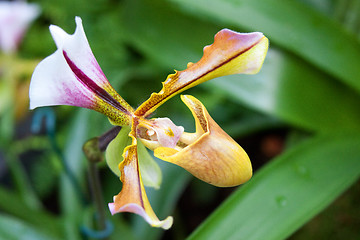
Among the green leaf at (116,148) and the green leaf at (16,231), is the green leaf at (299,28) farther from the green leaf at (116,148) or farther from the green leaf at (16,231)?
the green leaf at (16,231)

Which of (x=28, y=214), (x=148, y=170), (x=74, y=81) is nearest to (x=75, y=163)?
(x=28, y=214)

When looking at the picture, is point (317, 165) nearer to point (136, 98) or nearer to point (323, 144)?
point (323, 144)

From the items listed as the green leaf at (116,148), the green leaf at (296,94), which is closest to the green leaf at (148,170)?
the green leaf at (116,148)

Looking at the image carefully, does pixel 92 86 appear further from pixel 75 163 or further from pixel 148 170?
pixel 75 163

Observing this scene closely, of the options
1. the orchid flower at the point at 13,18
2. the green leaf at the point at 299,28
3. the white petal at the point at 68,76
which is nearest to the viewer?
the white petal at the point at 68,76

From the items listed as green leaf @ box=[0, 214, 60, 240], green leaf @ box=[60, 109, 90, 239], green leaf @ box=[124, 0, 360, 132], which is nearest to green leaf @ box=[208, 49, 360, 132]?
green leaf @ box=[124, 0, 360, 132]

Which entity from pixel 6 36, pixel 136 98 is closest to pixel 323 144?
pixel 136 98

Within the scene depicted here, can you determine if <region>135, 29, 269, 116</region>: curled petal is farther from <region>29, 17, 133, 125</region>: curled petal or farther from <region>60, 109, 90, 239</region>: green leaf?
<region>60, 109, 90, 239</region>: green leaf

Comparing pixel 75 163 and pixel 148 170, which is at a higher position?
pixel 148 170
